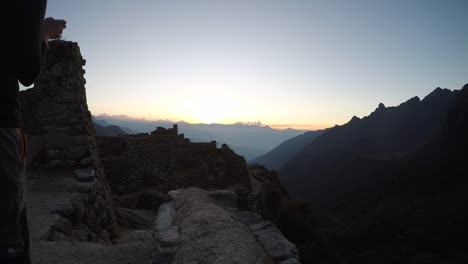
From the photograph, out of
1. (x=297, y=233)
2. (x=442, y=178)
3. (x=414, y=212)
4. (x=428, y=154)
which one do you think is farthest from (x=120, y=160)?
(x=428, y=154)

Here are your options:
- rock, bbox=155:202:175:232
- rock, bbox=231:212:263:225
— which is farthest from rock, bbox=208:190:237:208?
rock, bbox=231:212:263:225

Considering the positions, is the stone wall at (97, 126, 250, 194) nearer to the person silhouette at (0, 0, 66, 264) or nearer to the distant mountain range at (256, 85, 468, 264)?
the distant mountain range at (256, 85, 468, 264)

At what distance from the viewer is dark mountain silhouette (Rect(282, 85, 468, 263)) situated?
27953 millimetres

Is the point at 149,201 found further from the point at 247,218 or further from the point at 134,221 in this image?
the point at 247,218

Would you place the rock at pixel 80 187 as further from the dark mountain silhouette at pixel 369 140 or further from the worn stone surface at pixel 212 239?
the dark mountain silhouette at pixel 369 140

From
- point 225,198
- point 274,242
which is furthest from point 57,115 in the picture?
point 274,242

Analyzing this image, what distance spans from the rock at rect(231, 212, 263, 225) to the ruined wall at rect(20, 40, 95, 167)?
11.9 ft

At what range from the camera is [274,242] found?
406cm

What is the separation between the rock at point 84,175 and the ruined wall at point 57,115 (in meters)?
Answer: 0.28

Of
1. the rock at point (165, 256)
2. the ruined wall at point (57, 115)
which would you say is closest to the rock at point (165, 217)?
the rock at point (165, 256)

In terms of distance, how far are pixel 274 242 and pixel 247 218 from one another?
1024 millimetres

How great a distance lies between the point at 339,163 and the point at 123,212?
6454 cm

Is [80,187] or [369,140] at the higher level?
[80,187]

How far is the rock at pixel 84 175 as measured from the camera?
661cm
